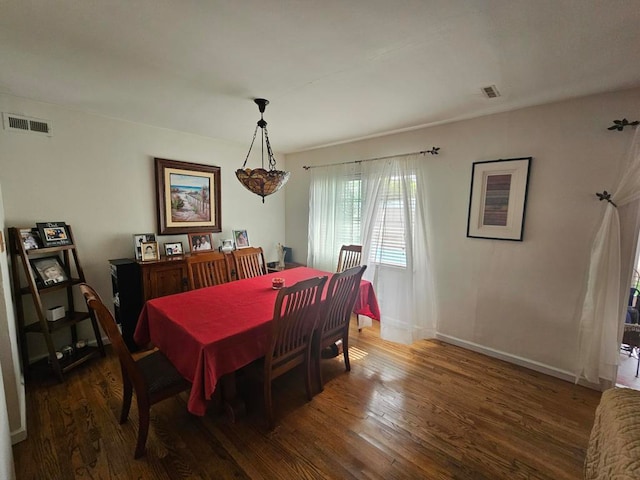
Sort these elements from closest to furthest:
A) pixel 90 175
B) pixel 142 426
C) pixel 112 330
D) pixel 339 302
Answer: pixel 112 330 < pixel 142 426 < pixel 339 302 < pixel 90 175

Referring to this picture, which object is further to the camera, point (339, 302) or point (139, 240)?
point (139, 240)

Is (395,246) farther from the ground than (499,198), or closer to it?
closer to it

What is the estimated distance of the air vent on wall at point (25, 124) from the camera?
2.15 meters

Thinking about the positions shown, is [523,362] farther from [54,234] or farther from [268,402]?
[54,234]

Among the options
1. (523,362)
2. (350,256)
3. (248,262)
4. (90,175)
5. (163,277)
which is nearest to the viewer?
(523,362)

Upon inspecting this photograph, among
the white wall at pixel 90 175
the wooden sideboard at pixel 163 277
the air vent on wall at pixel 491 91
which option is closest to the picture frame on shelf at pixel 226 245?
the white wall at pixel 90 175

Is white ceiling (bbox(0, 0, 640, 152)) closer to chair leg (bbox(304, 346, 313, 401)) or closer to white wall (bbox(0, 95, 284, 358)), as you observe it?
white wall (bbox(0, 95, 284, 358))

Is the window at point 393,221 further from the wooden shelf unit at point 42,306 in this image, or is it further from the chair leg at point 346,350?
the wooden shelf unit at point 42,306

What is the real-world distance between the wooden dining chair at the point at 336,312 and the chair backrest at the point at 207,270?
1.19 m

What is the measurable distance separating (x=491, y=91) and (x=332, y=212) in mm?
2230

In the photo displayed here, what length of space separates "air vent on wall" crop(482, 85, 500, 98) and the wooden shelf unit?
12.4 feet

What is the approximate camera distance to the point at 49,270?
231 cm

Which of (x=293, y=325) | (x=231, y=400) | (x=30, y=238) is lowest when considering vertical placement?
(x=231, y=400)

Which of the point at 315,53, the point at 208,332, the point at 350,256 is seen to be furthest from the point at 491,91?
the point at 208,332
